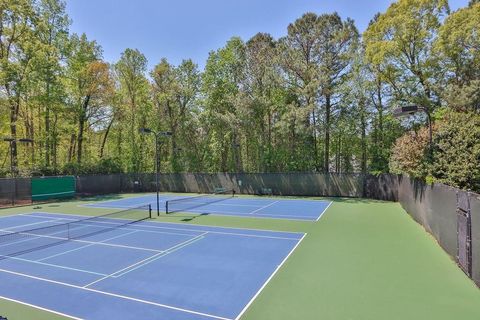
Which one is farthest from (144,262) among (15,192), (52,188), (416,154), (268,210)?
(52,188)

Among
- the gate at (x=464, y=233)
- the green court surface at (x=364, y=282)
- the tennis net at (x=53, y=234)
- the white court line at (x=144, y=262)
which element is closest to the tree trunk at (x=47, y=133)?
the tennis net at (x=53, y=234)

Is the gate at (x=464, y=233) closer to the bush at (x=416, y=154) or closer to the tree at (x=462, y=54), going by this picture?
the bush at (x=416, y=154)

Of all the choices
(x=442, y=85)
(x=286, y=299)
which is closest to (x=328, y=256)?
(x=286, y=299)

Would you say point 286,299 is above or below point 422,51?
below

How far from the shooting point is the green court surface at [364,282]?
21.7 ft

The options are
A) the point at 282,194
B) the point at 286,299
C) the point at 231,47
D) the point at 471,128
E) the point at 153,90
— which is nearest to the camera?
the point at 286,299

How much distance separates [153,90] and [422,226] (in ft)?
105

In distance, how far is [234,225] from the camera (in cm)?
1572

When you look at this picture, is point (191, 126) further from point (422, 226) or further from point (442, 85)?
point (422, 226)

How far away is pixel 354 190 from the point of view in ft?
91.1

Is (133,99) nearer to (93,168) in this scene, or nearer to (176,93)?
(176,93)

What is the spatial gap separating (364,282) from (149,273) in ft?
18.5

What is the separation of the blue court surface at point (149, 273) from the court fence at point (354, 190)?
4869 millimetres

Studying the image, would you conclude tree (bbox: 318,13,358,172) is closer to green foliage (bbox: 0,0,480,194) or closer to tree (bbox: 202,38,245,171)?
green foliage (bbox: 0,0,480,194)
